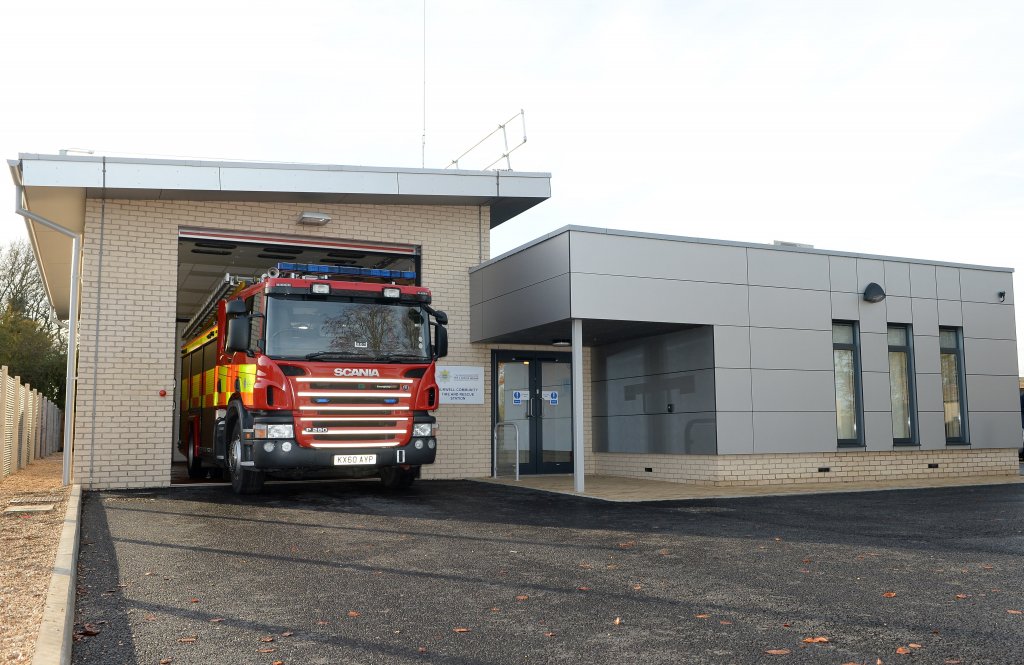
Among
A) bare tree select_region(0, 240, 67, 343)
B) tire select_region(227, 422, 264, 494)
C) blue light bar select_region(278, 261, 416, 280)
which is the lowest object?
tire select_region(227, 422, 264, 494)

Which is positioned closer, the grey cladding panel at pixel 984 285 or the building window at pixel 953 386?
the building window at pixel 953 386

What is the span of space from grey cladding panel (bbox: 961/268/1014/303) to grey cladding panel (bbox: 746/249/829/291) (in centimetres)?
369

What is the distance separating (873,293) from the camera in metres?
15.9

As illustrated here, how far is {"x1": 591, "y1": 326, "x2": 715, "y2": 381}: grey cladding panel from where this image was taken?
1481cm

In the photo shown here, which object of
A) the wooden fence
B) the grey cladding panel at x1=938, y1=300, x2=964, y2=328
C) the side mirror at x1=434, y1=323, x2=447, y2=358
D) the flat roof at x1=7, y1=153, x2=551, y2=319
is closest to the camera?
the side mirror at x1=434, y1=323, x2=447, y2=358

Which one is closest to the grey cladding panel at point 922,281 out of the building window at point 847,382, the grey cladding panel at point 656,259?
the building window at point 847,382

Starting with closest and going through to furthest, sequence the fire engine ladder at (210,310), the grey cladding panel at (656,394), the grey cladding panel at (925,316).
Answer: the fire engine ladder at (210,310) → the grey cladding panel at (656,394) → the grey cladding panel at (925,316)

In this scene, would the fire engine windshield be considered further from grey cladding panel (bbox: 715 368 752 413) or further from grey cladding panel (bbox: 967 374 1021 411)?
grey cladding panel (bbox: 967 374 1021 411)

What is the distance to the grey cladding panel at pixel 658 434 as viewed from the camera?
14562mm

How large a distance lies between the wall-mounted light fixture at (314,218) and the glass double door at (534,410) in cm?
414

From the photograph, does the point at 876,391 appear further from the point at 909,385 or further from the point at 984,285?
the point at 984,285

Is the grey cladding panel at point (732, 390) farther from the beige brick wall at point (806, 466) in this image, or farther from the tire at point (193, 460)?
the tire at point (193, 460)

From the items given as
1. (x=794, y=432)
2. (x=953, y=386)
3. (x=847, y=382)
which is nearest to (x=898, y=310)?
(x=847, y=382)

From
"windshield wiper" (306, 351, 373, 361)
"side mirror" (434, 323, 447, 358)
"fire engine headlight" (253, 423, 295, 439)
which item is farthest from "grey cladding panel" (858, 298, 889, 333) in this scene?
"fire engine headlight" (253, 423, 295, 439)
